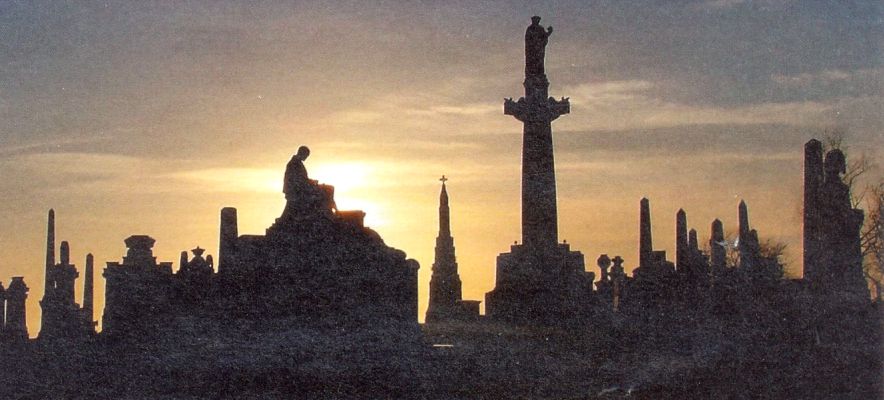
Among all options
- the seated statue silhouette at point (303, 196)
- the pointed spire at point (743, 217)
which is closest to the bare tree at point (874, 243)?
the pointed spire at point (743, 217)

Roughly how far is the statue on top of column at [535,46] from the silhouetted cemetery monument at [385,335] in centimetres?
675

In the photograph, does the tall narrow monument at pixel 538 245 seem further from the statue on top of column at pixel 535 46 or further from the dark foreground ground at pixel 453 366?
the dark foreground ground at pixel 453 366

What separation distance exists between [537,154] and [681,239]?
13.1 ft

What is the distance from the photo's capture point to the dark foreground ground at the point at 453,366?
1752 centimetres

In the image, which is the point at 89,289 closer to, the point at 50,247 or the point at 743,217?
the point at 50,247

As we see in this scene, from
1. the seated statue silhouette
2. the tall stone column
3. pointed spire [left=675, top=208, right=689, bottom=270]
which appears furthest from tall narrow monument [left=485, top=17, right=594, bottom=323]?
the seated statue silhouette

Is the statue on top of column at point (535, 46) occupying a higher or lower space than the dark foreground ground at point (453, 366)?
higher

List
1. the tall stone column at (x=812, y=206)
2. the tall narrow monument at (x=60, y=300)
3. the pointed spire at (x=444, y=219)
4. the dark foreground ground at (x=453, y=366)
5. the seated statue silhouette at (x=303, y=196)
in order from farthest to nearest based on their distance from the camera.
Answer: the pointed spire at (x=444, y=219) → the tall narrow monument at (x=60, y=300) → the tall stone column at (x=812, y=206) → the seated statue silhouette at (x=303, y=196) → the dark foreground ground at (x=453, y=366)

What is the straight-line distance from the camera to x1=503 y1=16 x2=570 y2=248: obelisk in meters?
25.6

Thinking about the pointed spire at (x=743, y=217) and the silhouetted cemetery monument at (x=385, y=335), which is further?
the pointed spire at (x=743, y=217)

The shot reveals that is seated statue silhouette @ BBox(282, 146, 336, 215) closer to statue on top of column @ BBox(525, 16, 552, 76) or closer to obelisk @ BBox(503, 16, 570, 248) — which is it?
obelisk @ BBox(503, 16, 570, 248)

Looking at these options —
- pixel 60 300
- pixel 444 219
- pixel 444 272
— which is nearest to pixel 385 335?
pixel 60 300

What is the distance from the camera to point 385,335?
1805 cm

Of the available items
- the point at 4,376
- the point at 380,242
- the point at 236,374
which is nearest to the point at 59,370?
the point at 4,376
